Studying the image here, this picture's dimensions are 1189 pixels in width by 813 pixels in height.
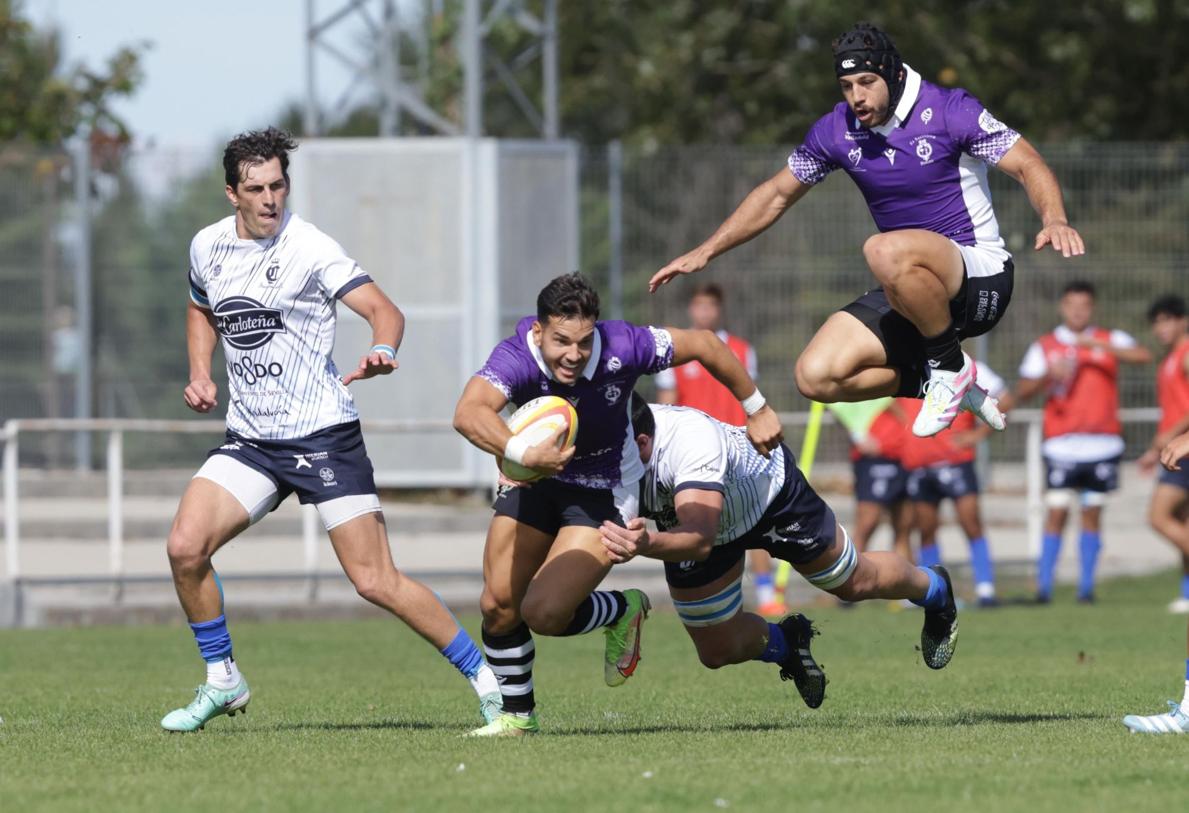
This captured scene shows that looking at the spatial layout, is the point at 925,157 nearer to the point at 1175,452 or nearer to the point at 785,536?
the point at 785,536

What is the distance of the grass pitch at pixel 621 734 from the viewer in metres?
6.49

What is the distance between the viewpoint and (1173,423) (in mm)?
16219

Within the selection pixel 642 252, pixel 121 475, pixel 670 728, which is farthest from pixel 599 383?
pixel 642 252

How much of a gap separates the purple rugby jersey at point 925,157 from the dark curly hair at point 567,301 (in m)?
1.83

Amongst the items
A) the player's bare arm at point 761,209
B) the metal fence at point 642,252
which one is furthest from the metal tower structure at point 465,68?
the player's bare arm at point 761,209

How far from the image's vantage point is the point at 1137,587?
728 inches

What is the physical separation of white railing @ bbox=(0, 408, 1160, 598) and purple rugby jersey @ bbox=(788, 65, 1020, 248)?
7.17 meters

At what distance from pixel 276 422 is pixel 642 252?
44.0 ft

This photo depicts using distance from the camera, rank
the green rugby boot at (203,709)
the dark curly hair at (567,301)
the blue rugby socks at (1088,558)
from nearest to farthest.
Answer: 1. the dark curly hair at (567,301)
2. the green rugby boot at (203,709)
3. the blue rugby socks at (1088,558)

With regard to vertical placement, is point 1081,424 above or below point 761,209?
below

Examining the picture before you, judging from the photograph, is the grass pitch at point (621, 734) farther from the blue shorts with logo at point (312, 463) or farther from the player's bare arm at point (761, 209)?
the player's bare arm at point (761, 209)

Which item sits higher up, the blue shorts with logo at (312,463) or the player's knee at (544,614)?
the blue shorts with logo at (312,463)

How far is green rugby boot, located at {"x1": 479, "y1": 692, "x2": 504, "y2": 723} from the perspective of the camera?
838 centimetres

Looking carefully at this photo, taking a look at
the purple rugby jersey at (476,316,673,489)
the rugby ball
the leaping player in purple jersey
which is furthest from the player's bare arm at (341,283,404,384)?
the leaping player in purple jersey
